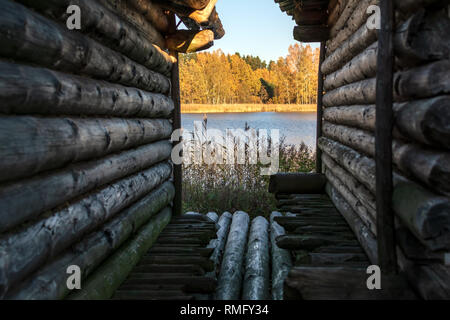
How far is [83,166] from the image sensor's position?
2525 millimetres

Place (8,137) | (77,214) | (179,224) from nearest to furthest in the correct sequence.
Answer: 1. (8,137)
2. (77,214)
3. (179,224)

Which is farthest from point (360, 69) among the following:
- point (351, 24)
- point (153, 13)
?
point (153, 13)

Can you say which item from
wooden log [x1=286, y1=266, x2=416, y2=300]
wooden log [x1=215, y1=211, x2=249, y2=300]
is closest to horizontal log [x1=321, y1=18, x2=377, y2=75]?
wooden log [x1=286, y1=266, x2=416, y2=300]

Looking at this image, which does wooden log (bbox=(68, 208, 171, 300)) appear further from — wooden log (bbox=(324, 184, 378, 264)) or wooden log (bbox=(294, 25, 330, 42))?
wooden log (bbox=(294, 25, 330, 42))

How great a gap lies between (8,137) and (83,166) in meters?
0.87

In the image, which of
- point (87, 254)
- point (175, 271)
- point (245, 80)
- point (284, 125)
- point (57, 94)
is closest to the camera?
point (57, 94)

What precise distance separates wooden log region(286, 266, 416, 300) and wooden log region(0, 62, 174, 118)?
2001 millimetres

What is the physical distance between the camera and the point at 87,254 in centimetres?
250

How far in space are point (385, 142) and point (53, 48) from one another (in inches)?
90.0

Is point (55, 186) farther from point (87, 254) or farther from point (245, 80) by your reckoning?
point (245, 80)

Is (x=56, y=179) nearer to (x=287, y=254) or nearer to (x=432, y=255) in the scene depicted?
(x=432, y=255)

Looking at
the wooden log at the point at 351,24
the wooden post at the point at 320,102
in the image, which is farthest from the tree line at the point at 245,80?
the wooden log at the point at 351,24

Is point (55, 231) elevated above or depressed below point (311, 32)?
below
